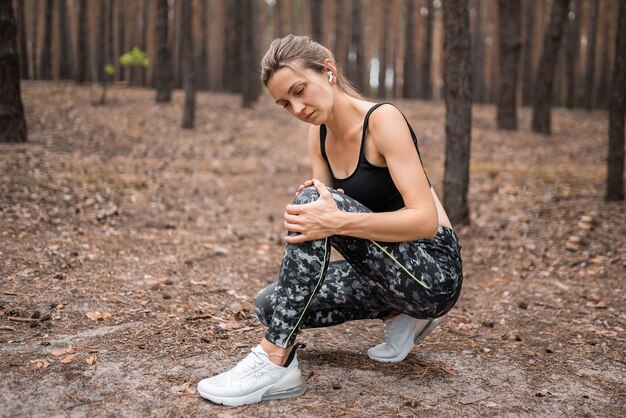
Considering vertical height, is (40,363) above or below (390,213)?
below

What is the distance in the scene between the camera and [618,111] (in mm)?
5645

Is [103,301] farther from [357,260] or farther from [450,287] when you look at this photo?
[450,287]

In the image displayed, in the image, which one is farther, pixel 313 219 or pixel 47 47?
pixel 47 47

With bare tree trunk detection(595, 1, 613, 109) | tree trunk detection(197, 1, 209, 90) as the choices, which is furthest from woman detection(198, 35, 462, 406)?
tree trunk detection(197, 1, 209, 90)

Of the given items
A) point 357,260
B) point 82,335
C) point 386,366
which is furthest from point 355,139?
point 82,335

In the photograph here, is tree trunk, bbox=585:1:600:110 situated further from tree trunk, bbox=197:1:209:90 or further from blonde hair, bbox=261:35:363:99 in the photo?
blonde hair, bbox=261:35:363:99

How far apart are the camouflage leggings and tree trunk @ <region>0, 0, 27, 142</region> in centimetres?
618

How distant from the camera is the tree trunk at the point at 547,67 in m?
9.27

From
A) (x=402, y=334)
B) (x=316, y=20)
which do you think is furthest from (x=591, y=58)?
(x=402, y=334)

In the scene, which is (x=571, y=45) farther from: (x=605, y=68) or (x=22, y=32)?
(x=22, y=32)

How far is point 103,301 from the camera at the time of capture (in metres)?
3.62

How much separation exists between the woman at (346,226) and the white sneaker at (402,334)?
0.52 ft

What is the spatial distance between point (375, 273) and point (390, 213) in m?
0.31

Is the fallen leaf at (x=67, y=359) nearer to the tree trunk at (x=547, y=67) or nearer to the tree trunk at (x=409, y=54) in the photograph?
the tree trunk at (x=547, y=67)
